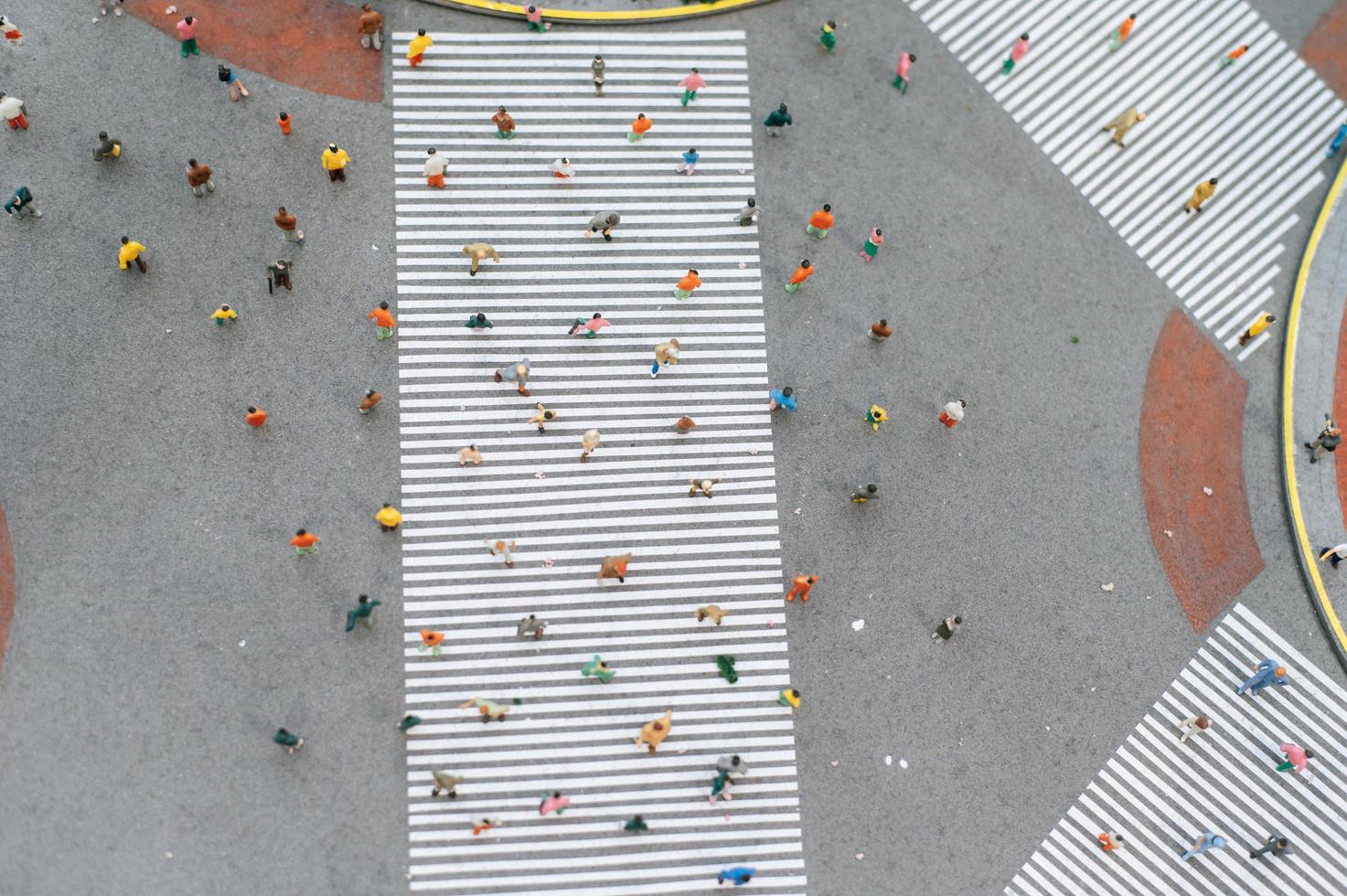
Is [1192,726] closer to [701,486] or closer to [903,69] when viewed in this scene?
[701,486]

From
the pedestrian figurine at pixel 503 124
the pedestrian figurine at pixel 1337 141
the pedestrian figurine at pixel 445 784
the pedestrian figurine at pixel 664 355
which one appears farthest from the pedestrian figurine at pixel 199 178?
the pedestrian figurine at pixel 1337 141

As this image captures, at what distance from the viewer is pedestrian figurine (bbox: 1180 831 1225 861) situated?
25.4 meters

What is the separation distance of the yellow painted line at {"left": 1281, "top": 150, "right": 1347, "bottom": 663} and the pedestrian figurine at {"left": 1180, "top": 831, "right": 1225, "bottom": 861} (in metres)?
5.37

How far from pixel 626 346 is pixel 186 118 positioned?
1162 centimetres

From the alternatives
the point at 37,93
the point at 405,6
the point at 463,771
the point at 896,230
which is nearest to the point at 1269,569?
the point at 896,230

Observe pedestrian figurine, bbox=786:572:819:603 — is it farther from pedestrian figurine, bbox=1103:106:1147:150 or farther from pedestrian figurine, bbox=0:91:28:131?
pedestrian figurine, bbox=0:91:28:131

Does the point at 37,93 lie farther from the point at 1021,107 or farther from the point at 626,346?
the point at 1021,107

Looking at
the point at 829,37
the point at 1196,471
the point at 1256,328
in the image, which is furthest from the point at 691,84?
the point at 1196,471

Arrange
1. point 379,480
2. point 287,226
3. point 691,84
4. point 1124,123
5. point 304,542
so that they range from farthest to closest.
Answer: point 1124,123
point 691,84
point 287,226
point 379,480
point 304,542

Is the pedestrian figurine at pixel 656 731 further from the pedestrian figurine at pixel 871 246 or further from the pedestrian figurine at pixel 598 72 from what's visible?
the pedestrian figurine at pixel 598 72

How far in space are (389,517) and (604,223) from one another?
833 cm

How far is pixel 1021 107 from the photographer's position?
103 ft

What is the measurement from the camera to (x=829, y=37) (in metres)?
30.4

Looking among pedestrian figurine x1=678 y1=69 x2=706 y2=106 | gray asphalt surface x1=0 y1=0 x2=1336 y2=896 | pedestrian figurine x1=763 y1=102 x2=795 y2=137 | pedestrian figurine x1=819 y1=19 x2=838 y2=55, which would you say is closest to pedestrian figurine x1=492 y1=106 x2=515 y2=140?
gray asphalt surface x1=0 y1=0 x2=1336 y2=896
